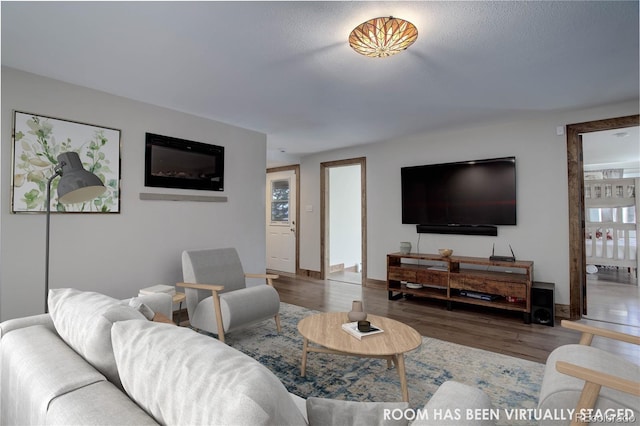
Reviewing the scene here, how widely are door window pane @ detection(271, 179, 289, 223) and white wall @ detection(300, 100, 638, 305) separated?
5.50ft

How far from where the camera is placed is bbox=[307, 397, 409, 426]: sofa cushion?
0.88 meters

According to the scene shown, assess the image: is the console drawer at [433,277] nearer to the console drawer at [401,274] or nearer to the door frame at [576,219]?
the console drawer at [401,274]

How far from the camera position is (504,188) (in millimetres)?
4195

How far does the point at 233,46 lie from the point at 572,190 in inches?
151

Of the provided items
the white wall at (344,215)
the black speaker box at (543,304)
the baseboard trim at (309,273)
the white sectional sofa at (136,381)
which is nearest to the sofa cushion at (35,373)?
the white sectional sofa at (136,381)

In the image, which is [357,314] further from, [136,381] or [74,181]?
[74,181]

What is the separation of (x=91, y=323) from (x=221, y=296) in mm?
1780

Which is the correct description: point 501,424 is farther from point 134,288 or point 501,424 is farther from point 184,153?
point 184,153

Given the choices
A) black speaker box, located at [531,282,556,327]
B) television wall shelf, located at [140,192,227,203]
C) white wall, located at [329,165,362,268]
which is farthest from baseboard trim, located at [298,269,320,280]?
black speaker box, located at [531,282,556,327]

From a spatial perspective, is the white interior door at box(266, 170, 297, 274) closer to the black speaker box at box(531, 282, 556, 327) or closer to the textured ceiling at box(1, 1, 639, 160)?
the textured ceiling at box(1, 1, 639, 160)

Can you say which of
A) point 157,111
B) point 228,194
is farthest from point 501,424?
point 157,111

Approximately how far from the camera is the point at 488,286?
385cm

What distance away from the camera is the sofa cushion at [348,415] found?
0.88m

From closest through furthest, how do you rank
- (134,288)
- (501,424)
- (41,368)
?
(41,368) → (501,424) → (134,288)
